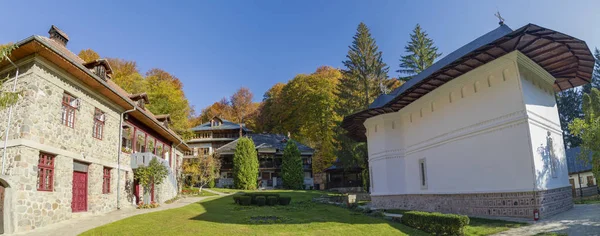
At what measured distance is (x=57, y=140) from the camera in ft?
40.8

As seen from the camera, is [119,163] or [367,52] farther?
[367,52]

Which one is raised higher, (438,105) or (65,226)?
(438,105)

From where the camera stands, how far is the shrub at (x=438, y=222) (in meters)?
11.1

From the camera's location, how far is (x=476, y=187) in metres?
15.1

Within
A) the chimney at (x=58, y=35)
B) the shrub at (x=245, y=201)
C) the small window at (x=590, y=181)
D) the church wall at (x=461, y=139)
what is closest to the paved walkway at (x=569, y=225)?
the church wall at (x=461, y=139)

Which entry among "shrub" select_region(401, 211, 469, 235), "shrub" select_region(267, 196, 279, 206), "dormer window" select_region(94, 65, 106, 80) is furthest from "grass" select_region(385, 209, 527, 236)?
"dormer window" select_region(94, 65, 106, 80)

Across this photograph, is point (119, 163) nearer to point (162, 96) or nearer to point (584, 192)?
point (162, 96)

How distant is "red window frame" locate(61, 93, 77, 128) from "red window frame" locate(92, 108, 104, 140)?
1634 millimetres

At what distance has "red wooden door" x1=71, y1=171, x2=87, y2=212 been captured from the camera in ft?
44.8

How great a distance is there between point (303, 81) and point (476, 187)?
4043cm

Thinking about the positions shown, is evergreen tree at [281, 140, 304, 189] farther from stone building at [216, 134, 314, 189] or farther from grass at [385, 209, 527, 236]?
grass at [385, 209, 527, 236]

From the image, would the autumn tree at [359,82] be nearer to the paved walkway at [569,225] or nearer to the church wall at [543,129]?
the church wall at [543,129]

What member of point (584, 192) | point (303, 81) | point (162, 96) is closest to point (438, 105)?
point (584, 192)

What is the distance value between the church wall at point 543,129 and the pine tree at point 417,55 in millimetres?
25828
